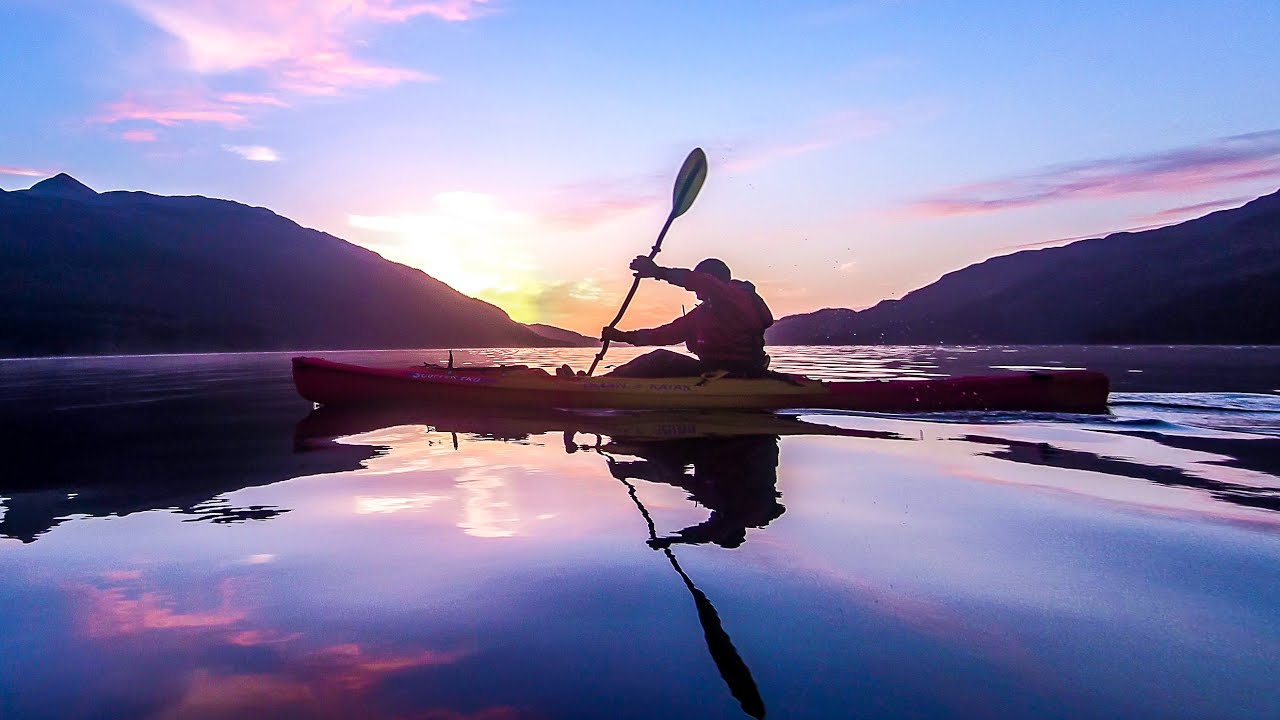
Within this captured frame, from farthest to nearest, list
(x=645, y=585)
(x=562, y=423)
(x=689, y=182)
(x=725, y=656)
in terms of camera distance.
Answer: (x=689, y=182)
(x=562, y=423)
(x=645, y=585)
(x=725, y=656)

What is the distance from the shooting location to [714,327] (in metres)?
12.7

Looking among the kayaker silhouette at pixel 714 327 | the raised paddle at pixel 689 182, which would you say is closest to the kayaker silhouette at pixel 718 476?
the kayaker silhouette at pixel 714 327

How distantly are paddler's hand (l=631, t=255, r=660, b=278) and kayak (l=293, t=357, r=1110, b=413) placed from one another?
203cm

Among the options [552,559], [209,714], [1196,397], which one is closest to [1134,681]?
[552,559]

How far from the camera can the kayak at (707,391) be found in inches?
485

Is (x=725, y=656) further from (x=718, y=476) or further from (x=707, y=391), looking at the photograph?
(x=707, y=391)

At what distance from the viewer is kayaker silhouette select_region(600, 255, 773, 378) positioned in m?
12.6

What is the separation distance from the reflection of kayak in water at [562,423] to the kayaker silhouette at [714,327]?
0.83 m

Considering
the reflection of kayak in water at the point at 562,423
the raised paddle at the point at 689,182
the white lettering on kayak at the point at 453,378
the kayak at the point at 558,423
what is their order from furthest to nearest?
1. the raised paddle at the point at 689,182
2. the white lettering on kayak at the point at 453,378
3. the reflection of kayak in water at the point at 562,423
4. the kayak at the point at 558,423

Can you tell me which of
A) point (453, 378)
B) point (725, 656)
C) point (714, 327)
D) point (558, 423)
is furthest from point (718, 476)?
point (453, 378)

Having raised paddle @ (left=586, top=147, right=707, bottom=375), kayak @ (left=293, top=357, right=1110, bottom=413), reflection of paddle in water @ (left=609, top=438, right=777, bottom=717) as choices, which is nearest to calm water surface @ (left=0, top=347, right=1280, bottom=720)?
reflection of paddle in water @ (left=609, top=438, right=777, bottom=717)

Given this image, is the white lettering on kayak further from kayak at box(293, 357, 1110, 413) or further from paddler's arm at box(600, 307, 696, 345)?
paddler's arm at box(600, 307, 696, 345)

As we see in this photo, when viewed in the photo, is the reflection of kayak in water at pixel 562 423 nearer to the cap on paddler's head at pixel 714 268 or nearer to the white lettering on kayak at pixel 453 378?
the white lettering on kayak at pixel 453 378

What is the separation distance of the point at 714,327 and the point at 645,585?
9.10 meters
